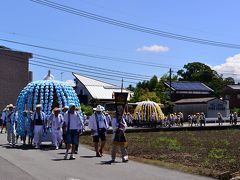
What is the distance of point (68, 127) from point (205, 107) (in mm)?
55150

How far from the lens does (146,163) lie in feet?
48.0

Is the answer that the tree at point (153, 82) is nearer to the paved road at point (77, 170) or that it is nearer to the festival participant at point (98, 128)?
the festival participant at point (98, 128)

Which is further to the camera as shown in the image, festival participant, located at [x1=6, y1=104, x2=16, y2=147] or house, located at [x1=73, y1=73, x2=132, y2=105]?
house, located at [x1=73, y1=73, x2=132, y2=105]

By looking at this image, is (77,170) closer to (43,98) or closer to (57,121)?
(57,121)

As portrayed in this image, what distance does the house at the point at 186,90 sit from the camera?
8232cm

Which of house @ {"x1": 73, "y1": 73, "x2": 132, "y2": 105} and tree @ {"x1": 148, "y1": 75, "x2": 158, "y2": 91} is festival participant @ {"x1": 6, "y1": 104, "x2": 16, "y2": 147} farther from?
tree @ {"x1": 148, "y1": 75, "x2": 158, "y2": 91}

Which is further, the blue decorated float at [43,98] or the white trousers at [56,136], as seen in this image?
the blue decorated float at [43,98]

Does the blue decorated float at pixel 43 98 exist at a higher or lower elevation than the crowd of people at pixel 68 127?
higher

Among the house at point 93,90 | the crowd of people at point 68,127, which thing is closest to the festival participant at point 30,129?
the crowd of people at point 68,127

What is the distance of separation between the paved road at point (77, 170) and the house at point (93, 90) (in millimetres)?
52293

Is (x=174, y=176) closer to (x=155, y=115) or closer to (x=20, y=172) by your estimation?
(x=20, y=172)

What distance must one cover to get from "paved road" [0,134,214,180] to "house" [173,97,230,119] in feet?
180

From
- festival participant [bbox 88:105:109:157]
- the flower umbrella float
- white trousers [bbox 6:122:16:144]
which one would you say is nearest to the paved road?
festival participant [bbox 88:105:109:157]

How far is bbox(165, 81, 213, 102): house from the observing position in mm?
82319
